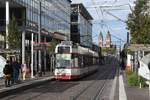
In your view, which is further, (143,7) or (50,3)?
(50,3)

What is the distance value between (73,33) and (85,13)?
543 inches

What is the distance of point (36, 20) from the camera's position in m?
69.4

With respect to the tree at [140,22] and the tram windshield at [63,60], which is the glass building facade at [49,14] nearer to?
the tram windshield at [63,60]

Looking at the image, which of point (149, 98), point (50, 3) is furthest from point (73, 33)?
point (149, 98)

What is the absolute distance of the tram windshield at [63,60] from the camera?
40.9 meters

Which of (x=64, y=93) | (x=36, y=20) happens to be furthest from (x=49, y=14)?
(x=64, y=93)

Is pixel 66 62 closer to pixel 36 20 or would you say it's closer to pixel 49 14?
pixel 36 20

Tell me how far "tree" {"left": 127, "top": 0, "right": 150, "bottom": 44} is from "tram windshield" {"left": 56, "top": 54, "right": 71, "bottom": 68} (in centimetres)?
694

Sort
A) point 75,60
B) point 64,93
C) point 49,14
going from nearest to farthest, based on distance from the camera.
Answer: point 64,93 < point 75,60 < point 49,14

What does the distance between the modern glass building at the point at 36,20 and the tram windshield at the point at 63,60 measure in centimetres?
567

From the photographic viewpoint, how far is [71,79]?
42.8 metres

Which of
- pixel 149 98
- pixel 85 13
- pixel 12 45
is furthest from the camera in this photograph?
pixel 85 13

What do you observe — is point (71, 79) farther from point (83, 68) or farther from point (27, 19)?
point (27, 19)

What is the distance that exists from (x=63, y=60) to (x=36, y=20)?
29295mm
